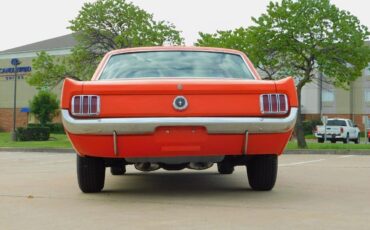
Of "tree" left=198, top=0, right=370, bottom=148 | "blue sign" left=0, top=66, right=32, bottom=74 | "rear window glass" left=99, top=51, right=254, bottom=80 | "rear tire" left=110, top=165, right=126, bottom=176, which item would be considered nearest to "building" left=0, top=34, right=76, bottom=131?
"blue sign" left=0, top=66, right=32, bottom=74

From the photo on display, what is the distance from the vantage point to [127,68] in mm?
5965

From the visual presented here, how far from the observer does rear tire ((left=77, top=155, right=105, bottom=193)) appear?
558cm

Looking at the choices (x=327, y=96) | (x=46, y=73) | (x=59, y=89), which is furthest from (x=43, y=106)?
(x=327, y=96)

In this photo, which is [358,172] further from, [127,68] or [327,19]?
[327,19]

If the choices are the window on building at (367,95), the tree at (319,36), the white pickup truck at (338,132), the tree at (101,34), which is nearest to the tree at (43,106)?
the tree at (101,34)

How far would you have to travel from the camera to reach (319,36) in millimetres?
19406

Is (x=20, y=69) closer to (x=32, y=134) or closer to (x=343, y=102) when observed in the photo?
(x=32, y=134)

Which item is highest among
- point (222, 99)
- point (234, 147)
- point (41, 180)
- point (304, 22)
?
point (304, 22)

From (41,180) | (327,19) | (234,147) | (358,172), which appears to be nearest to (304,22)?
(327,19)

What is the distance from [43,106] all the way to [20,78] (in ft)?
70.1

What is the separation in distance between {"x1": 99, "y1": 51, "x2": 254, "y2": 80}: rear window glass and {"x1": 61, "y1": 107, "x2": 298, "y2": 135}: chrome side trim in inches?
39.3

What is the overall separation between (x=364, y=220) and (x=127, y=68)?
3003 millimetres

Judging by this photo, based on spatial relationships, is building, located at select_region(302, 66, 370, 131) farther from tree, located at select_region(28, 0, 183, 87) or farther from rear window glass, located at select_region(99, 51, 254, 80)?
rear window glass, located at select_region(99, 51, 254, 80)

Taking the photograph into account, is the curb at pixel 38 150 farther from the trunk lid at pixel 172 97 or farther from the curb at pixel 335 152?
the trunk lid at pixel 172 97
